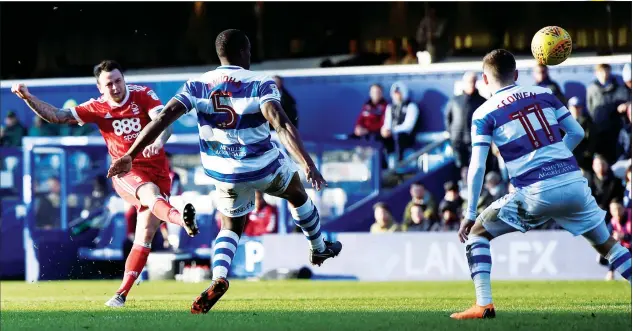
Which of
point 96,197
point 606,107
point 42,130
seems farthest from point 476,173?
point 42,130

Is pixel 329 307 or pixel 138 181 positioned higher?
pixel 138 181

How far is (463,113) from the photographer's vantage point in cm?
1772

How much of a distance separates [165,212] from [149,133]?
6.89 feet

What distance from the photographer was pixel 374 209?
1841cm

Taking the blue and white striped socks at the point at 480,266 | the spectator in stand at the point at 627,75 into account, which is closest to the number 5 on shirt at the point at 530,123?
the blue and white striped socks at the point at 480,266

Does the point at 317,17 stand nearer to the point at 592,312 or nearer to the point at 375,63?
the point at 375,63

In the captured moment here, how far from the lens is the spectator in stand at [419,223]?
1702 cm

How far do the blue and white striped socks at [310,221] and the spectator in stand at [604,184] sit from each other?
23.1 feet

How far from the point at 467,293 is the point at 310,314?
12.8 feet

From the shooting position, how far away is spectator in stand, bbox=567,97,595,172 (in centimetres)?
1703

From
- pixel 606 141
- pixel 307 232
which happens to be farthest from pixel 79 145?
pixel 307 232

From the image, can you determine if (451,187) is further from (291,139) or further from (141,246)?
(291,139)

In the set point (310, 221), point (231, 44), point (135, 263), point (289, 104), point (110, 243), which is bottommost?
point (110, 243)

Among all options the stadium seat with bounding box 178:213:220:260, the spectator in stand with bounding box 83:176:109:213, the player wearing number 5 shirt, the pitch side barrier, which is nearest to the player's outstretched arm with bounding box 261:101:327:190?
the player wearing number 5 shirt
